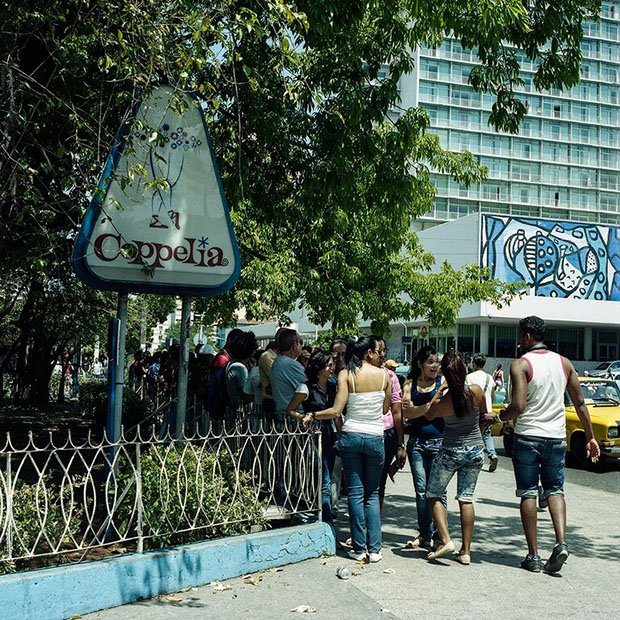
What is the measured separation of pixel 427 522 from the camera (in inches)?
285

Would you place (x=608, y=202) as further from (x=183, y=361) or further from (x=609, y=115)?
(x=183, y=361)

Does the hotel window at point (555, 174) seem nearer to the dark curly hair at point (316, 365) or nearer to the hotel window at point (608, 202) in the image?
the hotel window at point (608, 202)

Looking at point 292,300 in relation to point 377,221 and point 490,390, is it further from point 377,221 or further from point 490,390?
point 490,390

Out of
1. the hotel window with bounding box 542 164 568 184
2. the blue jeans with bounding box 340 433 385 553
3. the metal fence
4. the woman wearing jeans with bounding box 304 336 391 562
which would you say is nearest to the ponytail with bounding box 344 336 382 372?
the woman wearing jeans with bounding box 304 336 391 562

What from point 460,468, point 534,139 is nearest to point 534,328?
point 460,468

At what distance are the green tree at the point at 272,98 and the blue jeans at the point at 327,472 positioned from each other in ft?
8.76

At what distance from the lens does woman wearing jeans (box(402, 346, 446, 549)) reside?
7223 millimetres

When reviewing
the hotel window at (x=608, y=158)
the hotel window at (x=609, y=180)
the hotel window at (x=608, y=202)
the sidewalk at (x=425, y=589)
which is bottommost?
the sidewalk at (x=425, y=589)

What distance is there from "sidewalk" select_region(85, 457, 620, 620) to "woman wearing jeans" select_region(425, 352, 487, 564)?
343 mm

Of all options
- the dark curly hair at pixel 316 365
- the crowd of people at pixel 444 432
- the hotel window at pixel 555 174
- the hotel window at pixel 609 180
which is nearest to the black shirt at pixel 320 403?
the dark curly hair at pixel 316 365

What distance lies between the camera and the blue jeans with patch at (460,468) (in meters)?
6.65

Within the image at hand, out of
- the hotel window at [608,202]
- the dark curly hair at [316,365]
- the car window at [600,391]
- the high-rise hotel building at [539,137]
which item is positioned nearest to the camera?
the dark curly hair at [316,365]

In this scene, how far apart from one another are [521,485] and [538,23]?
4469 millimetres

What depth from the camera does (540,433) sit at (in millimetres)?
6504
